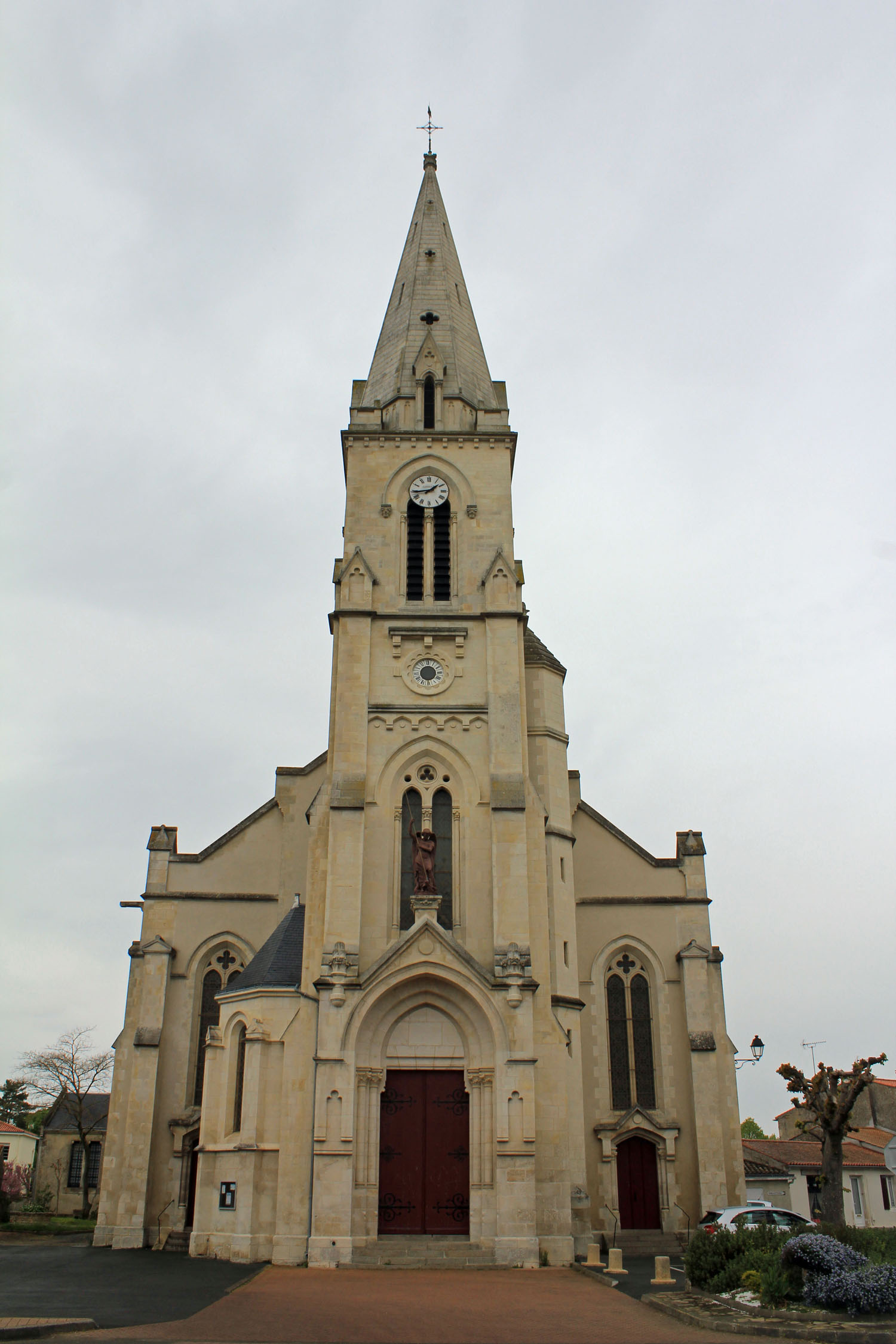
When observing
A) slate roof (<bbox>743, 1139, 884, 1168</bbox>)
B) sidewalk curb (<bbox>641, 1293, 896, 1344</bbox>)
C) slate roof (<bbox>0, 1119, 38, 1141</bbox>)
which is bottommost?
sidewalk curb (<bbox>641, 1293, 896, 1344</bbox>)

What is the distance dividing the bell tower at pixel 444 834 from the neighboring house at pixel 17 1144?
57821 millimetres

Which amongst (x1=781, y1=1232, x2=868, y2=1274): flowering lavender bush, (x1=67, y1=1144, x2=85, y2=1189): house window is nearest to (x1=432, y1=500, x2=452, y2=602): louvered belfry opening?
(x1=781, y1=1232, x2=868, y2=1274): flowering lavender bush

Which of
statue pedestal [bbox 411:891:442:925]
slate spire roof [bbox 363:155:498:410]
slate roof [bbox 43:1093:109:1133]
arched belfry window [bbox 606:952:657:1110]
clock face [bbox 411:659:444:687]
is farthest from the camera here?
slate roof [bbox 43:1093:109:1133]

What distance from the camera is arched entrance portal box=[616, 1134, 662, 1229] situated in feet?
91.2

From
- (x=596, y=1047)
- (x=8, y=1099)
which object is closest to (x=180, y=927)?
(x=596, y=1047)

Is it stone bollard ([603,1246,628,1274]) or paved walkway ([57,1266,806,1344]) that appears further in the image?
stone bollard ([603,1246,628,1274])

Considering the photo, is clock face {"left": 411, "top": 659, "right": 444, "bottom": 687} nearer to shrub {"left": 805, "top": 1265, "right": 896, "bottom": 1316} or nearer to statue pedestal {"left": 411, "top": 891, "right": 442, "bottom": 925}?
statue pedestal {"left": 411, "top": 891, "right": 442, "bottom": 925}

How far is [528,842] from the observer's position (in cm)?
2581

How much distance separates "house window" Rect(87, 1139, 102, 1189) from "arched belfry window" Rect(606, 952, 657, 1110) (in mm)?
43837

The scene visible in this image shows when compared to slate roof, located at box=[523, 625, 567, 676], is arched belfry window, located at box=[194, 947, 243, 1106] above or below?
below

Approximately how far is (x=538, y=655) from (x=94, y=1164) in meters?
49.4

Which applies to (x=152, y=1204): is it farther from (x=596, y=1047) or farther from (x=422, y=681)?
(x=422, y=681)

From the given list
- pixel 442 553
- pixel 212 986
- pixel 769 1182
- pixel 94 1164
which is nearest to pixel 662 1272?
pixel 212 986

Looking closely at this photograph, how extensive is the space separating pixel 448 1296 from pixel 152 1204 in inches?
535
